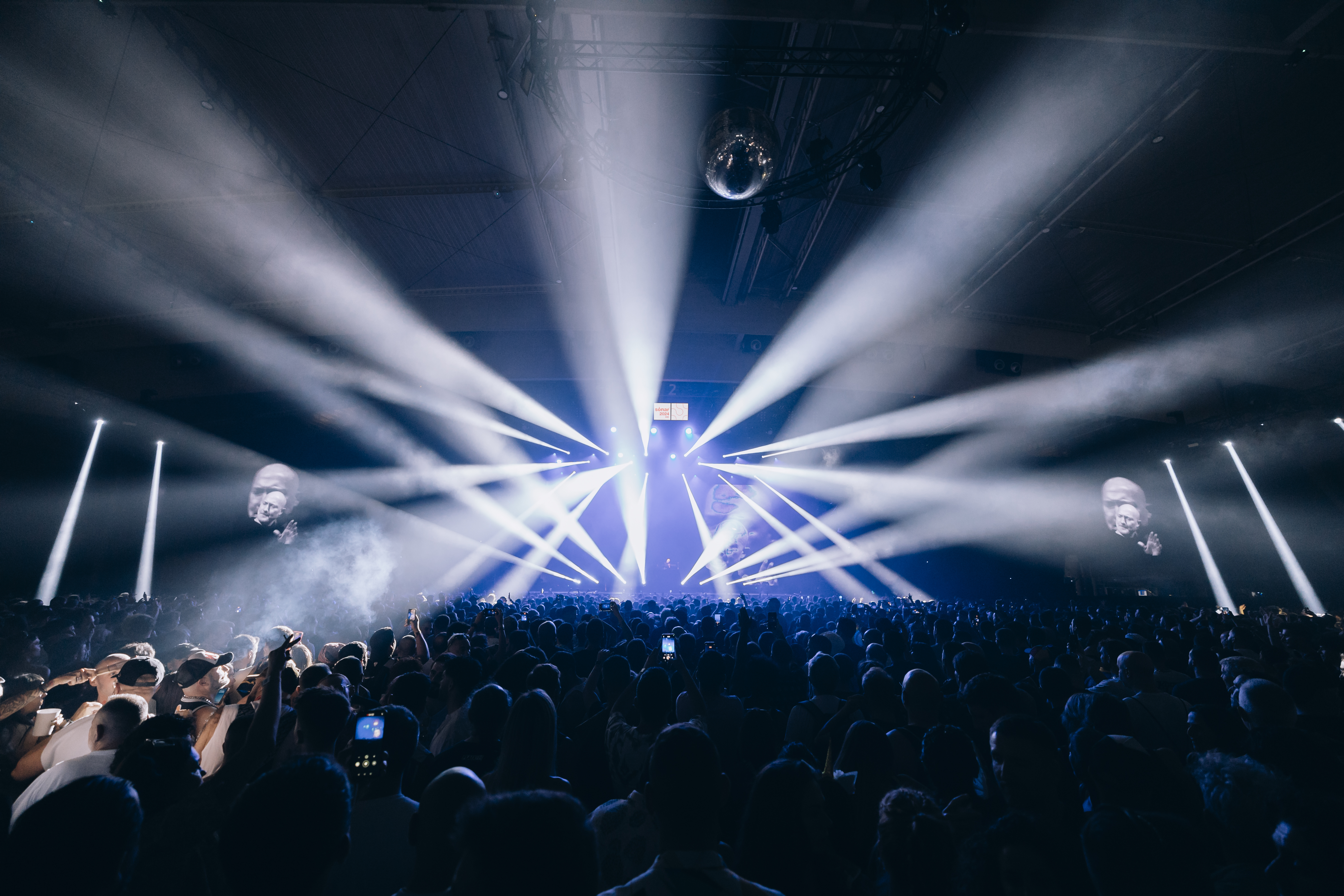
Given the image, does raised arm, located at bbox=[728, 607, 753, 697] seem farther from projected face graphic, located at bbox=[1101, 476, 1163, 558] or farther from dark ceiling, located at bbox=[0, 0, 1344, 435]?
projected face graphic, located at bbox=[1101, 476, 1163, 558]

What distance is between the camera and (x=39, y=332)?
416 inches

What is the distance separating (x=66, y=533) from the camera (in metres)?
12.1

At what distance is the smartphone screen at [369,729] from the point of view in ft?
6.57

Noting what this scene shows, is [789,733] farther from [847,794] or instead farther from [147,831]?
[147,831]

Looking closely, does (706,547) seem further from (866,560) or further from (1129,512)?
(1129,512)

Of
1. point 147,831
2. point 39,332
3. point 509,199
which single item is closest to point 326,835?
point 147,831

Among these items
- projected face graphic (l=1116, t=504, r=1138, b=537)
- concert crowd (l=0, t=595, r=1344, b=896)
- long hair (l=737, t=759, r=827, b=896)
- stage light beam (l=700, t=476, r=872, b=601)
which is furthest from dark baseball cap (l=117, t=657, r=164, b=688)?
projected face graphic (l=1116, t=504, r=1138, b=537)

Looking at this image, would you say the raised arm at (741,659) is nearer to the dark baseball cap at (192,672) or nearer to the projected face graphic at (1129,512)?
the dark baseball cap at (192,672)

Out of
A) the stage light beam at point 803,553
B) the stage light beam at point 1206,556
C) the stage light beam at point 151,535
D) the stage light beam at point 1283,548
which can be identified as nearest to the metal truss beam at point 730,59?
the stage light beam at point 151,535

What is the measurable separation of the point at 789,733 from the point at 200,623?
9974mm

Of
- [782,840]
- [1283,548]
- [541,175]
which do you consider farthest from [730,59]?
[1283,548]

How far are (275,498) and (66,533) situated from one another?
4052mm

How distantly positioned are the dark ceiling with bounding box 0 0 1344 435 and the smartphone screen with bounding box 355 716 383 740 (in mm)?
6299

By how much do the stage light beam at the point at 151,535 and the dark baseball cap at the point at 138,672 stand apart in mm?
13961
